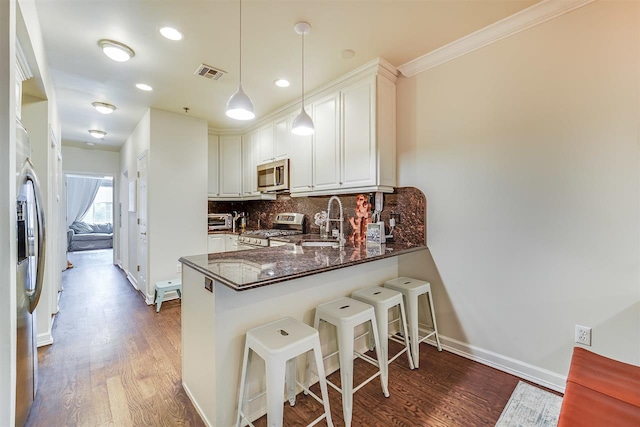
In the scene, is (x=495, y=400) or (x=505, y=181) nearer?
(x=495, y=400)

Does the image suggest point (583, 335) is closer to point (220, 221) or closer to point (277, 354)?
point (277, 354)

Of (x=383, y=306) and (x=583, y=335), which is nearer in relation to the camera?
(x=583, y=335)

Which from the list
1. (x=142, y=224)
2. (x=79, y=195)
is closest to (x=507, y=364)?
(x=142, y=224)

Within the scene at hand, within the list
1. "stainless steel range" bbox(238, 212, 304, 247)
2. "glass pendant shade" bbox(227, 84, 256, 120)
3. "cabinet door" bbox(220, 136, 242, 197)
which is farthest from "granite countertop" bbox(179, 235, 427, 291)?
"cabinet door" bbox(220, 136, 242, 197)

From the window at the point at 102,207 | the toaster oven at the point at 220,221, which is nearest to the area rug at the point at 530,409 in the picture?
the toaster oven at the point at 220,221

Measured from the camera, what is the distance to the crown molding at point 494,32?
185cm

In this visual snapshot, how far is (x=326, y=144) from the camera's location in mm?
3066

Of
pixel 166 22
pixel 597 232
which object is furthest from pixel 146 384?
pixel 597 232

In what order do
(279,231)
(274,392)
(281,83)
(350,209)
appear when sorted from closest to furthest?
(274,392), (281,83), (350,209), (279,231)

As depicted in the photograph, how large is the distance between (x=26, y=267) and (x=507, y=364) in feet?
10.8

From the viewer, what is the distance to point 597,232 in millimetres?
1749

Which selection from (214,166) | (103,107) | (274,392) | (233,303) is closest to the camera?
(274,392)

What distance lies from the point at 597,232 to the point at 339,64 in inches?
93.0

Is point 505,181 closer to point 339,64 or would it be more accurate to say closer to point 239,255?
point 339,64
